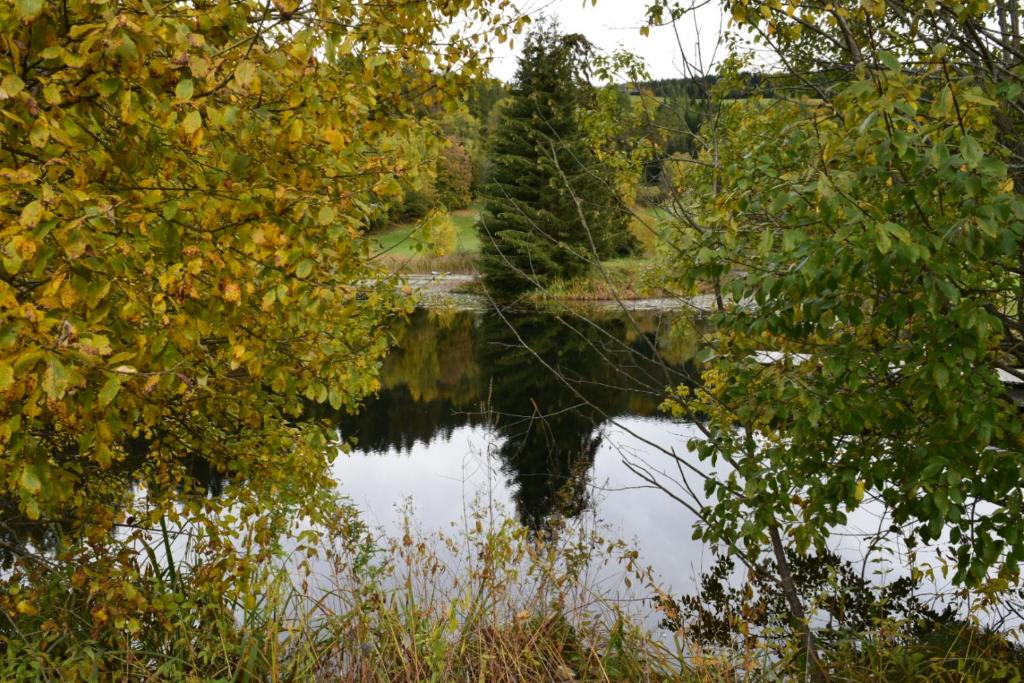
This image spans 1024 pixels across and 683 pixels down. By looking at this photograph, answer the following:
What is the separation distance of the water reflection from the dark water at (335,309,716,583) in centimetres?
4

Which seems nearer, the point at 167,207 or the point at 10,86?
the point at 10,86

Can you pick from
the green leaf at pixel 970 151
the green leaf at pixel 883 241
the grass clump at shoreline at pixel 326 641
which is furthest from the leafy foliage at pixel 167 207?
the green leaf at pixel 970 151

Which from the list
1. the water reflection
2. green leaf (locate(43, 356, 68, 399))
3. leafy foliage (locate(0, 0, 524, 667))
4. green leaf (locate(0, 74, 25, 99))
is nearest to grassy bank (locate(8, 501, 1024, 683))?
leafy foliage (locate(0, 0, 524, 667))

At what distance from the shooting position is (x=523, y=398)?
15375 mm

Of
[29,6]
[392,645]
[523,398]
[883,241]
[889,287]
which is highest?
[29,6]

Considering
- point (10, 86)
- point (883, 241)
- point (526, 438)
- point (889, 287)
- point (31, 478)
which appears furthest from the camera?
point (526, 438)

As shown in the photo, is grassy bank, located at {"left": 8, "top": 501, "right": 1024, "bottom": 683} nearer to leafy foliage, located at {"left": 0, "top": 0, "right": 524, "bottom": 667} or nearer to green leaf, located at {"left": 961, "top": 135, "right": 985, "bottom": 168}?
leafy foliage, located at {"left": 0, "top": 0, "right": 524, "bottom": 667}

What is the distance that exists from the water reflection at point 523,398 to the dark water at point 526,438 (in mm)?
41

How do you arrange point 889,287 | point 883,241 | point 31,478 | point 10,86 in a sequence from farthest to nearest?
point 889,287, point 883,241, point 31,478, point 10,86

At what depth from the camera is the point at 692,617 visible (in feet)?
22.6

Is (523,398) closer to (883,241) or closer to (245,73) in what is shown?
(883,241)

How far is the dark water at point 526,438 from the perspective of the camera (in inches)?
332

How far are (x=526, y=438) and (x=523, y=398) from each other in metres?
5.78

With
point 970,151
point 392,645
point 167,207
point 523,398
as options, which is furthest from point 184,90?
point 523,398
